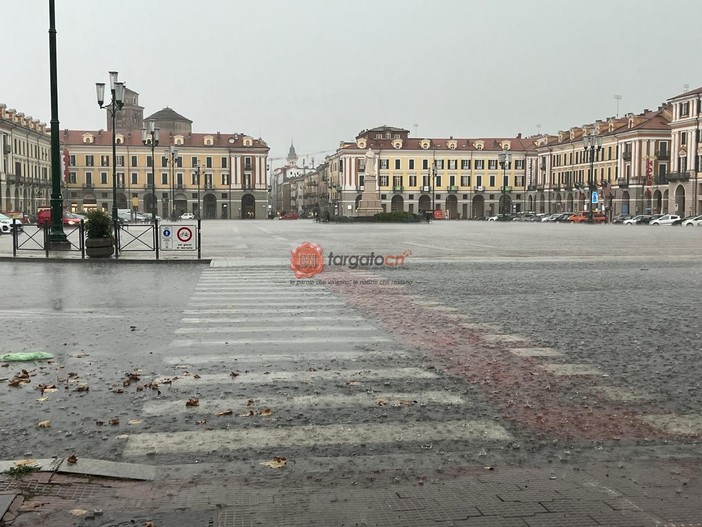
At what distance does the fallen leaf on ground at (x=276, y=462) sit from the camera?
16.0ft

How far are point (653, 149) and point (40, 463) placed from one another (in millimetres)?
103127

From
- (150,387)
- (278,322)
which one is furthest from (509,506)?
(278,322)

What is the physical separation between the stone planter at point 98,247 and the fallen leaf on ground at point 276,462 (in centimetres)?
1898

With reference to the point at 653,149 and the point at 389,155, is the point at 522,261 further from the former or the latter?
the point at 389,155

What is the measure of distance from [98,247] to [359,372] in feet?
56.0

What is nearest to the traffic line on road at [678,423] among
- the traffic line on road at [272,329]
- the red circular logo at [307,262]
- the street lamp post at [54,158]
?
the traffic line on road at [272,329]

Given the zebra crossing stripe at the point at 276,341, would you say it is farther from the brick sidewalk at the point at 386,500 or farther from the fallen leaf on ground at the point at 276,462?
the brick sidewalk at the point at 386,500

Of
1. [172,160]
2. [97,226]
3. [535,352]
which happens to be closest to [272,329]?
[535,352]

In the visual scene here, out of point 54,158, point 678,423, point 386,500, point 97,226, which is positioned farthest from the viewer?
point 54,158

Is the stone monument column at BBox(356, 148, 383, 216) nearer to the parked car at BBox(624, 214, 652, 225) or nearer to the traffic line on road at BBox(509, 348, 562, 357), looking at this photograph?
the parked car at BBox(624, 214, 652, 225)

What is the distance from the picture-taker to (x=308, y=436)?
5.47 meters

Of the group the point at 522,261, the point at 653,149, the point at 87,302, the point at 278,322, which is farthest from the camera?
the point at 653,149

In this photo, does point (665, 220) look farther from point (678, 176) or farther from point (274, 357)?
point (274, 357)

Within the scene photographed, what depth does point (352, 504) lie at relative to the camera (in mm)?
4281
